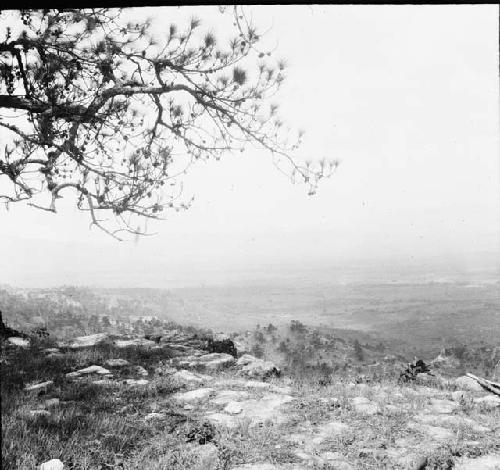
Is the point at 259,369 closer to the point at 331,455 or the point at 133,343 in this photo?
the point at 133,343

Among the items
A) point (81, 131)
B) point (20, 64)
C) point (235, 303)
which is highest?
point (20, 64)

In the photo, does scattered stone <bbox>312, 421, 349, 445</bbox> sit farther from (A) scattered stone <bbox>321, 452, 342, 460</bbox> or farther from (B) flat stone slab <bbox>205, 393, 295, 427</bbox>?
(B) flat stone slab <bbox>205, 393, 295, 427</bbox>

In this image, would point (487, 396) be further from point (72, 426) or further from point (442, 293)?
point (442, 293)

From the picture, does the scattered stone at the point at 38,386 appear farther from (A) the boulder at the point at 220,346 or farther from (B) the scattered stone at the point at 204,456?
(A) the boulder at the point at 220,346

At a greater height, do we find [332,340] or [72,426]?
[72,426]

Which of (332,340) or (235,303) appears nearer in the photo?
(332,340)

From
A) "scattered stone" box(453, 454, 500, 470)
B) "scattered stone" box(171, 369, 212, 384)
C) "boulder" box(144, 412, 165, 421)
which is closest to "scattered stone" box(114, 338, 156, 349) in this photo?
"scattered stone" box(171, 369, 212, 384)

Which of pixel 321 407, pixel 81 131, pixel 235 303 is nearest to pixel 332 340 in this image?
pixel 321 407
